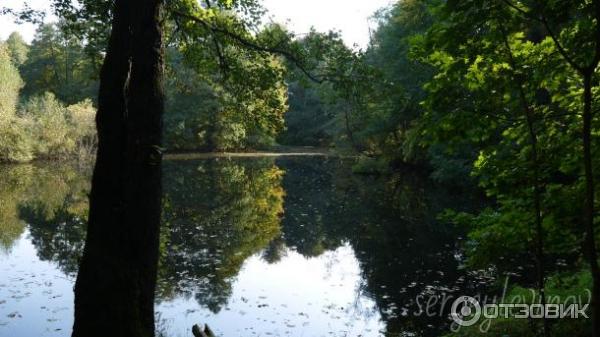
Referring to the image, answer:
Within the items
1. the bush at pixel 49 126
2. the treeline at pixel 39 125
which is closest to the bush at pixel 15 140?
the treeline at pixel 39 125

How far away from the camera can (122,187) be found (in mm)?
3594

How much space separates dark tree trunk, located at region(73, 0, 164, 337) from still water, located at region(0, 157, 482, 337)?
0.35 meters

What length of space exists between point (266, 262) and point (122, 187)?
32.3 feet

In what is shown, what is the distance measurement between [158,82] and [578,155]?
3.57 metres

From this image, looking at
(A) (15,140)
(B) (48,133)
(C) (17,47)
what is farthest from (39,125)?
(C) (17,47)

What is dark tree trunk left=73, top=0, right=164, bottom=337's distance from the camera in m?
3.54

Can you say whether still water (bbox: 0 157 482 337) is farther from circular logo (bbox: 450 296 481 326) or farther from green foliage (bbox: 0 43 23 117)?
green foliage (bbox: 0 43 23 117)

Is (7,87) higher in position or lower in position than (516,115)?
higher

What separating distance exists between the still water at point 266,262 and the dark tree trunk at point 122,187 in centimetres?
35

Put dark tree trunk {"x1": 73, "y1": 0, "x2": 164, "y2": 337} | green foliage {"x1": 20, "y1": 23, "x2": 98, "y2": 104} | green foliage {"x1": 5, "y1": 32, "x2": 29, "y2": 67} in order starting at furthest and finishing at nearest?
1. green foliage {"x1": 5, "y1": 32, "x2": 29, "y2": 67}
2. green foliage {"x1": 20, "y1": 23, "x2": 98, "y2": 104}
3. dark tree trunk {"x1": 73, "y1": 0, "x2": 164, "y2": 337}

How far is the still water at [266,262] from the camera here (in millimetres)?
8766

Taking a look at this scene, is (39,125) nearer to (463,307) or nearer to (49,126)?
(49,126)

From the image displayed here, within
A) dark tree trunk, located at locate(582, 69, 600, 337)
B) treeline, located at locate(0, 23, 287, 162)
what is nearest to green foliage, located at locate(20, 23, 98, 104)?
treeline, located at locate(0, 23, 287, 162)

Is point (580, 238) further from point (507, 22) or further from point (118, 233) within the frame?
point (118, 233)
